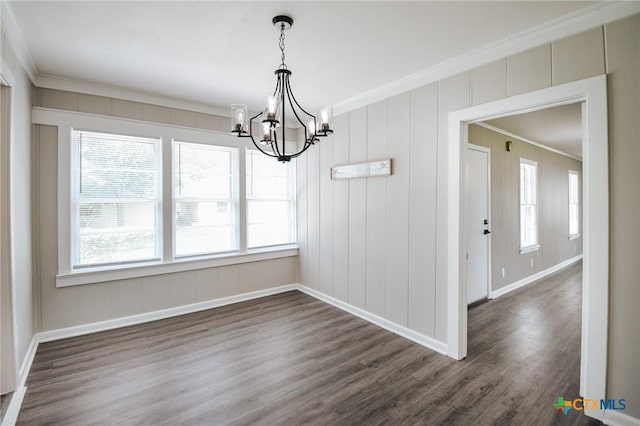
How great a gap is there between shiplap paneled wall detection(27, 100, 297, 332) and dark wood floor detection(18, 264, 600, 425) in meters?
0.28

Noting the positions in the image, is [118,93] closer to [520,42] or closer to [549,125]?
[520,42]

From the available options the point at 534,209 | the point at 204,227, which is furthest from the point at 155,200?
the point at 534,209

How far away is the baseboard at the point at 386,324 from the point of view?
2893mm

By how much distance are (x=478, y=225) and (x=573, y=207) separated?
15.1ft

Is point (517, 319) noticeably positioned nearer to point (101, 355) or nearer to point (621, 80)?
point (621, 80)

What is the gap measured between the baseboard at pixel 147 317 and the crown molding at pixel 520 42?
3.15 m

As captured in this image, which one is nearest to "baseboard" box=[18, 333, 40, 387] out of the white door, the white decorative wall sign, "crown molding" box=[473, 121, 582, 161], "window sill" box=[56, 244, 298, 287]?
"window sill" box=[56, 244, 298, 287]

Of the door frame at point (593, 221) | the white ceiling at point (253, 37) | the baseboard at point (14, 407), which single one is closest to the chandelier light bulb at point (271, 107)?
the white ceiling at point (253, 37)

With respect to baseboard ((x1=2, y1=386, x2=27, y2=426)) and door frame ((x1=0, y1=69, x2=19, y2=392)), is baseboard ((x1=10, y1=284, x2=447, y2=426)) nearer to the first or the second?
baseboard ((x1=2, y1=386, x2=27, y2=426))

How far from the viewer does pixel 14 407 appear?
6.69 ft

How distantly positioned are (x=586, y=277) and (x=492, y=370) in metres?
1.09

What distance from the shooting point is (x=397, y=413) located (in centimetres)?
203

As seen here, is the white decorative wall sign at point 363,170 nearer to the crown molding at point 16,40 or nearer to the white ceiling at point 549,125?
the white ceiling at point 549,125

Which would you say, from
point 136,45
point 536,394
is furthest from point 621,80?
point 136,45
